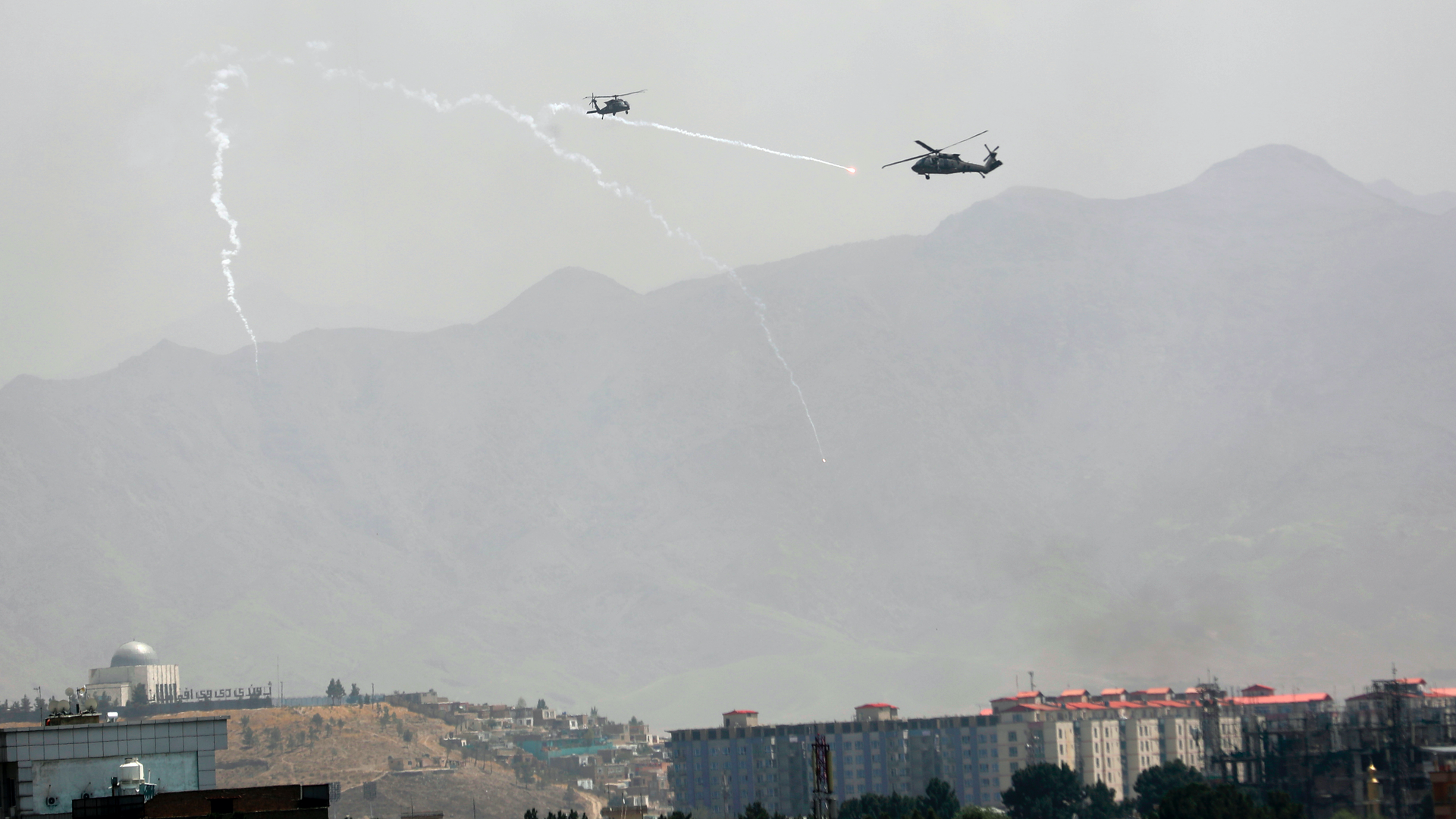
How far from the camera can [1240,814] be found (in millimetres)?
162625

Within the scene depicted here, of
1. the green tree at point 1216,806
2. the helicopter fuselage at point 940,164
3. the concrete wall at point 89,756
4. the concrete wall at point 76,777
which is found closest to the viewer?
the concrete wall at point 89,756

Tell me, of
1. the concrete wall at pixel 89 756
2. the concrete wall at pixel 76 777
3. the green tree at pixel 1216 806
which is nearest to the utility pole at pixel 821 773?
the green tree at pixel 1216 806

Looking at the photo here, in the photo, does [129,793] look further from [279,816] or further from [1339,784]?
[1339,784]

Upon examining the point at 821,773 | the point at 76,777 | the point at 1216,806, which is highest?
the point at 76,777

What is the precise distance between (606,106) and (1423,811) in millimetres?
111710

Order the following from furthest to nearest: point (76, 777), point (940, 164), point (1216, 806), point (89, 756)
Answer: point (1216, 806), point (940, 164), point (89, 756), point (76, 777)

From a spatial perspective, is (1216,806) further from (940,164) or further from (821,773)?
(940,164)

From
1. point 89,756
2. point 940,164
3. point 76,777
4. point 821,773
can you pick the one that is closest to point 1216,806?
point 821,773

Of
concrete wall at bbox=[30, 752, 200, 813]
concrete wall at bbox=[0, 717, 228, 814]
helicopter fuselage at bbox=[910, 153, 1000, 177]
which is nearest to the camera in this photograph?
concrete wall at bbox=[0, 717, 228, 814]

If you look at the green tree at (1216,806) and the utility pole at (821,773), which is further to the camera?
the green tree at (1216,806)

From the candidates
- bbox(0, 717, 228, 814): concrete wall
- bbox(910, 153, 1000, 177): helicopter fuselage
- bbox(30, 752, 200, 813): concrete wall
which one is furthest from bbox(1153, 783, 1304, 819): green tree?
bbox(30, 752, 200, 813): concrete wall

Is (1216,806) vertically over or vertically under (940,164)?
under

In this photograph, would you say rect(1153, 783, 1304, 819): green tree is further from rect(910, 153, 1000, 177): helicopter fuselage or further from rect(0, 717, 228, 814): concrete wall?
rect(0, 717, 228, 814): concrete wall

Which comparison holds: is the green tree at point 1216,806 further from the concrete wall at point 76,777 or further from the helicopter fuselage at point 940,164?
the concrete wall at point 76,777
